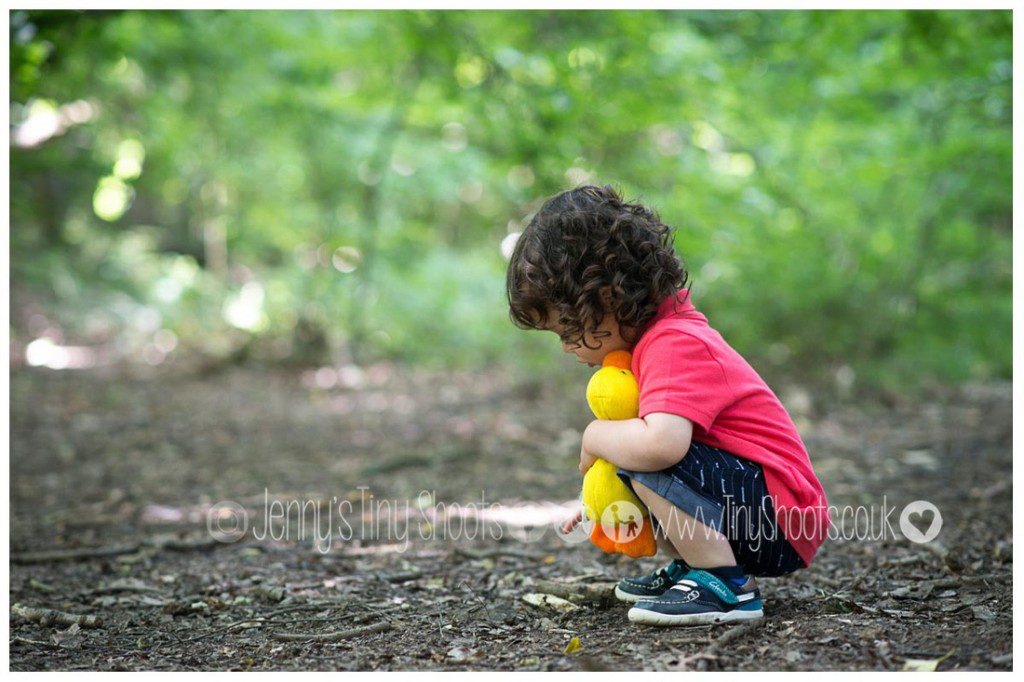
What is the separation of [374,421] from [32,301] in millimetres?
7735

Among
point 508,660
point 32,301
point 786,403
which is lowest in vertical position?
point 508,660

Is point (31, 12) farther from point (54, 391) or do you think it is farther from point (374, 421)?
point (54, 391)

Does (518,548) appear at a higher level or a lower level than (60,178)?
lower

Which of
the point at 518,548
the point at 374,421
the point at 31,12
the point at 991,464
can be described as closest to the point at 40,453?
the point at 374,421

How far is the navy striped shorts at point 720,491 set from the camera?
6.68 feet

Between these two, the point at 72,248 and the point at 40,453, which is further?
the point at 72,248

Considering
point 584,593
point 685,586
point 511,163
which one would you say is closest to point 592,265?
point 685,586

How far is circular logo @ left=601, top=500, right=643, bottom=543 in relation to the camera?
7.00 feet

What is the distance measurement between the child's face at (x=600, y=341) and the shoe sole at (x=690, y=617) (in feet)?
2.04

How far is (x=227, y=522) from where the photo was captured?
3758 mm

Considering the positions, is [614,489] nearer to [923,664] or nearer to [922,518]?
[923,664]

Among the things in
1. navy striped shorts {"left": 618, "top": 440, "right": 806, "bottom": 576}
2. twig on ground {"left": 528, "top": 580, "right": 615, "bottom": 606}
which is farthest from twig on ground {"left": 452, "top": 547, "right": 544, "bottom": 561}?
navy striped shorts {"left": 618, "top": 440, "right": 806, "bottom": 576}

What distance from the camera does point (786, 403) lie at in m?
6.18

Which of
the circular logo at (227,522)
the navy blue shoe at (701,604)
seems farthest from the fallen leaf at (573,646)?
the circular logo at (227,522)
